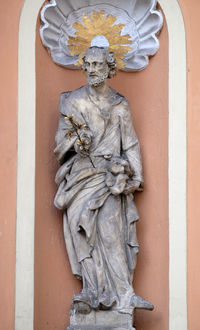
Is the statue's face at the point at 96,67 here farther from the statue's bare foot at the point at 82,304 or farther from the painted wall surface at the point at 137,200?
the statue's bare foot at the point at 82,304

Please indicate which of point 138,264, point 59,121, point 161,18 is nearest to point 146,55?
point 161,18

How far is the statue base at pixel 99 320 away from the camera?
7559mm

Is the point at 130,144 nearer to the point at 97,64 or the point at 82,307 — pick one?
the point at 97,64

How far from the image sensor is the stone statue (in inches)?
300

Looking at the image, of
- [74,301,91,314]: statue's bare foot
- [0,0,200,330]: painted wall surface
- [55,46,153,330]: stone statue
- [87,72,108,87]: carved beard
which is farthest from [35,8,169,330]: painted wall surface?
[87,72,108,87]: carved beard

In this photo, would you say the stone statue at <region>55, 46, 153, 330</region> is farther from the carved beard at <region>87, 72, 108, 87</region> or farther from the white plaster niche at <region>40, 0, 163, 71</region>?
the white plaster niche at <region>40, 0, 163, 71</region>

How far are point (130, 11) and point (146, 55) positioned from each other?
0.38m

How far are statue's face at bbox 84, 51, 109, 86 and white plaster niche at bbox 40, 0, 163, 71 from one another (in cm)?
28

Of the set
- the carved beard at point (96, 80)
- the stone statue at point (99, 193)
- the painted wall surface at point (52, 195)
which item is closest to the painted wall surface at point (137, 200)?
the painted wall surface at point (52, 195)
